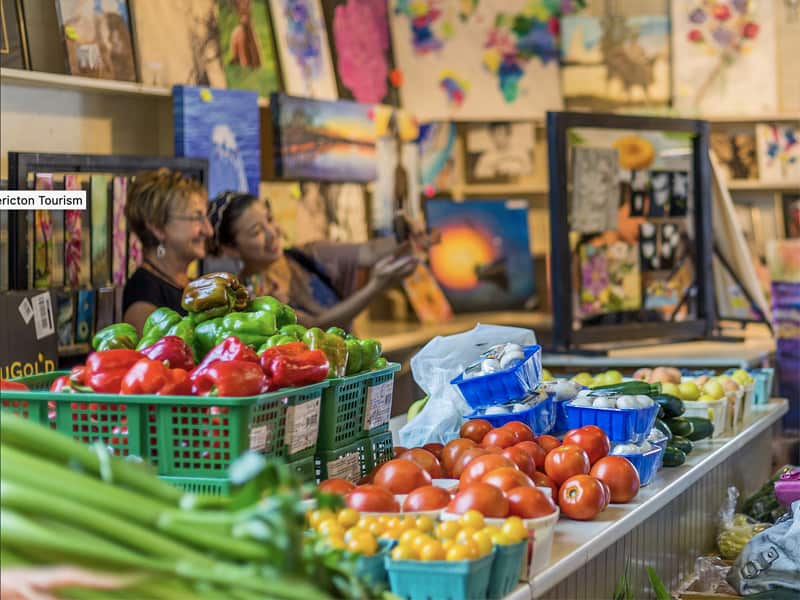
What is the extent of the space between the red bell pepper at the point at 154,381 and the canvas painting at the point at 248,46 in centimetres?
363

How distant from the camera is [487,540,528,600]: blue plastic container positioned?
2.05 metres

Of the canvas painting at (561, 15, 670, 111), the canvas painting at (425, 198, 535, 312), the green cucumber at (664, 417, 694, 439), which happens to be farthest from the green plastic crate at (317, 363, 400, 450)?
the canvas painting at (561, 15, 670, 111)

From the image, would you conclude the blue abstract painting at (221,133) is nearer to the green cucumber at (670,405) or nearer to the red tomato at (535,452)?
the green cucumber at (670,405)

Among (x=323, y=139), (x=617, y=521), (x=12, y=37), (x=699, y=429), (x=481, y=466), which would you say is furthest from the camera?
(x=323, y=139)

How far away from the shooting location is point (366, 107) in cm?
656

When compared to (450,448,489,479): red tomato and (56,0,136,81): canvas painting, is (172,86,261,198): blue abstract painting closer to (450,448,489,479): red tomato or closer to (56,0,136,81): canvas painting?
(56,0,136,81): canvas painting

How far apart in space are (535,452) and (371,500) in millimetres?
629

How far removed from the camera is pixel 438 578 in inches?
78.1

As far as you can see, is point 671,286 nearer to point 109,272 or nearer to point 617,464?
point 109,272

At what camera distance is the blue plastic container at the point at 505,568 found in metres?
2.05

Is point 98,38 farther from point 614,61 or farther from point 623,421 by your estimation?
point 614,61

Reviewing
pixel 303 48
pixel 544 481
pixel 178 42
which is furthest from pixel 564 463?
pixel 303 48

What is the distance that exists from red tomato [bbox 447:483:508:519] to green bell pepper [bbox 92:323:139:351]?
31.2 inches

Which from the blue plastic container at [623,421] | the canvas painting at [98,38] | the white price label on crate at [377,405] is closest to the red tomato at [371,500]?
the white price label on crate at [377,405]
